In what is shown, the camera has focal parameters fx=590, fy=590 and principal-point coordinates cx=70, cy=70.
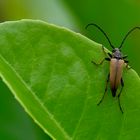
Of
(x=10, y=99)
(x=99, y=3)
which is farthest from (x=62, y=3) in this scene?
(x=10, y=99)

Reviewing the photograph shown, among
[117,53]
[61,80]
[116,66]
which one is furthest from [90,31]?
[61,80]

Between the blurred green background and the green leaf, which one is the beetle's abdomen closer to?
the blurred green background

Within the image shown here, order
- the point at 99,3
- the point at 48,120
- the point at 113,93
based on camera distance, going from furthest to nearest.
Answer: the point at 99,3
the point at 113,93
the point at 48,120

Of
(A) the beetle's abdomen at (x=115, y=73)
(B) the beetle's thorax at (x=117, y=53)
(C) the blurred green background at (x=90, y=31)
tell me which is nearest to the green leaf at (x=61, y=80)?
(A) the beetle's abdomen at (x=115, y=73)

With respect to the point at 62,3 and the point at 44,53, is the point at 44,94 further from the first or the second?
the point at 62,3

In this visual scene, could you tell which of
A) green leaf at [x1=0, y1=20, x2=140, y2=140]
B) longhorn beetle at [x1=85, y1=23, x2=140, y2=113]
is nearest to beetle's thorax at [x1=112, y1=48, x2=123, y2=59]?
longhorn beetle at [x1=85, y1=23, x2=140, y2=113]
